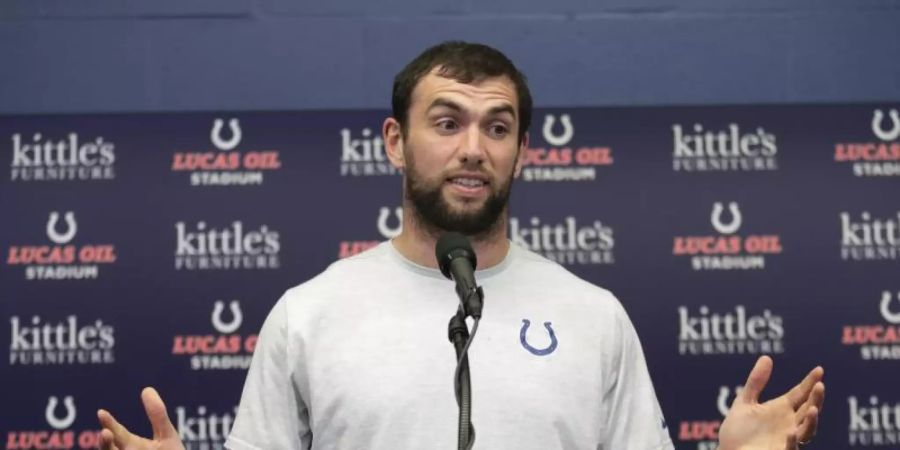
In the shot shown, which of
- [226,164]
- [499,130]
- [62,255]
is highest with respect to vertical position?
[226,164]

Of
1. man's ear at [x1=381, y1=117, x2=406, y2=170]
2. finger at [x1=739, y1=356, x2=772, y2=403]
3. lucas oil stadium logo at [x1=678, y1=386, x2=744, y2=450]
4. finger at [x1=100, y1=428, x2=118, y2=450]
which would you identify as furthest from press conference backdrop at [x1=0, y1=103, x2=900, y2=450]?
finger at [x1=100, y1=428, x2=118, y2=450]

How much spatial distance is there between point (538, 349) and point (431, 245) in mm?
249

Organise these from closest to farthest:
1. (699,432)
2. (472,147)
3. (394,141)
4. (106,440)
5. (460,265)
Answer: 1. (460,265)
2. (106,440)
3. (472,147)
4. (394,141)
5. (699,432)

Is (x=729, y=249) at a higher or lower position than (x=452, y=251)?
higher

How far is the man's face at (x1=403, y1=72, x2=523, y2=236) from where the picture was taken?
1.72 meters

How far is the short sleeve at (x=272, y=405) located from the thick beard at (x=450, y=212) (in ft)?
0.93

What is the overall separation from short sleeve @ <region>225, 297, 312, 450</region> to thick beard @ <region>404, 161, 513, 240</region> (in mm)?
282

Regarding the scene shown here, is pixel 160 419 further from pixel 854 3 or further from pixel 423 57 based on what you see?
pixel 854 3

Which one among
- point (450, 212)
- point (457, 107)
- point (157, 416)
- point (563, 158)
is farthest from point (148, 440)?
point (563, 158)

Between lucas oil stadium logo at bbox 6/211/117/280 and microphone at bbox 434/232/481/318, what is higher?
lucas oil stadium logo at bbox 6/211/117/280

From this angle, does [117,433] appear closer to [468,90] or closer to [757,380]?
[468,90]

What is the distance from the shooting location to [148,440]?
1656mm

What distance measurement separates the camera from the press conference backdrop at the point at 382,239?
3.29 meters

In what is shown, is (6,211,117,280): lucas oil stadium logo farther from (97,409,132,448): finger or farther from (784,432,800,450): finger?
(784,432,800,450): finger
